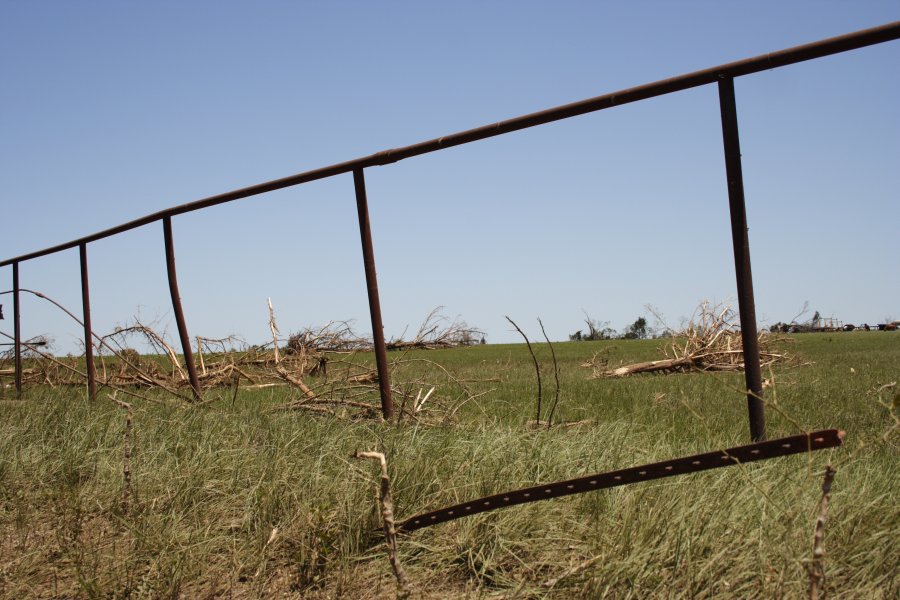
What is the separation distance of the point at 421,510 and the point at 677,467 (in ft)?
3.81

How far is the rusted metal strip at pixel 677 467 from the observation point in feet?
5.21

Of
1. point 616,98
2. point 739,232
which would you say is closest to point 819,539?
point 739,232

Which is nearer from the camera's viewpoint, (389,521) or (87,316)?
(389,521)

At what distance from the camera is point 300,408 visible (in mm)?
4703

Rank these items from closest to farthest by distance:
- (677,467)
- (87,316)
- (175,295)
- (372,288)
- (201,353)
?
(677,467)
(372,288)
(175,295)
(87,316)
(201,353)

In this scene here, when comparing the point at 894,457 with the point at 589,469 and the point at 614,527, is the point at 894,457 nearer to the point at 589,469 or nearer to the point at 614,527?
the point at 589,469

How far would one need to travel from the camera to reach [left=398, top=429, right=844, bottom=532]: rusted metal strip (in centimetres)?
159

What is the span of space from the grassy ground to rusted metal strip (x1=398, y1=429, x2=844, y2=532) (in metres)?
0.07

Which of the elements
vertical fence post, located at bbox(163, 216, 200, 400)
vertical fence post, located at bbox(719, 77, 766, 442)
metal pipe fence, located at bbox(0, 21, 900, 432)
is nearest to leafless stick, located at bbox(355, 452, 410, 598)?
metal pipe fence, located at bbox(0, 21, 900, 432)

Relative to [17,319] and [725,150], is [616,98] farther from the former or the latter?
[17,319]

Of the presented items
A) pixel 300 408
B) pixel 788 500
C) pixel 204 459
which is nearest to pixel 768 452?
pixel 788 500

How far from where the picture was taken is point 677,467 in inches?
69.4

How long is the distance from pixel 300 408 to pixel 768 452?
3.45 m

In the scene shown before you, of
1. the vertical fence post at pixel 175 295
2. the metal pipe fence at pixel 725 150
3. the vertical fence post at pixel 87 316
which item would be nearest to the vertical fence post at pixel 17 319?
the vertical fence post at pixel 87 316
